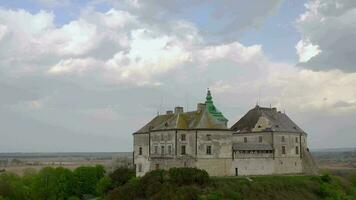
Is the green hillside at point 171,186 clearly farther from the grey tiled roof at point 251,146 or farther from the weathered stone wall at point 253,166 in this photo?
the grey tiled roof at point 251,146

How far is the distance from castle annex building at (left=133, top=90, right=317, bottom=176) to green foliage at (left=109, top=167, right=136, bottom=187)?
3.55 feet

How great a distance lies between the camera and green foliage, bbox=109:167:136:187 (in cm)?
6419

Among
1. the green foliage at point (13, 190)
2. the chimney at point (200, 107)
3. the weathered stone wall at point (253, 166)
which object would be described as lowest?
the green foliage at point (13, 190)

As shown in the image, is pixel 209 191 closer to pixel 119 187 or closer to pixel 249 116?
pixel 119 187

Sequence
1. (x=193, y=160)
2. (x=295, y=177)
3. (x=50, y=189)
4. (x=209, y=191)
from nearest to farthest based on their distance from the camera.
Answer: (x=209, y=191), (x=193, y=160), (x=295, y=177), (x=50, y=189)

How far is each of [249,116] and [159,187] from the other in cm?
2216

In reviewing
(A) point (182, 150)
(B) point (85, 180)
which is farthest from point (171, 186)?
(B) point (85, 180)

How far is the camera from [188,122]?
6172cm

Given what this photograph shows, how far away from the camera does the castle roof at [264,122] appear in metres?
68.9

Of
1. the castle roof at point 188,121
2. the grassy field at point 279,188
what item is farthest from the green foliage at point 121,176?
the grassy field at point 279,188

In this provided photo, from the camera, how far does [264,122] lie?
2724 inches

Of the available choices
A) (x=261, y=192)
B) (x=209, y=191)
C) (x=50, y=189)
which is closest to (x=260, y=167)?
(x=261, y=192)

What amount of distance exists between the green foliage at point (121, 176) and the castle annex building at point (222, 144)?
1.08 metres

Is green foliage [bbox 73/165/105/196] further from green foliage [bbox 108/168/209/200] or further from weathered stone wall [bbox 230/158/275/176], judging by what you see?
weathered stone wall [bbox 230/158/275/176]
